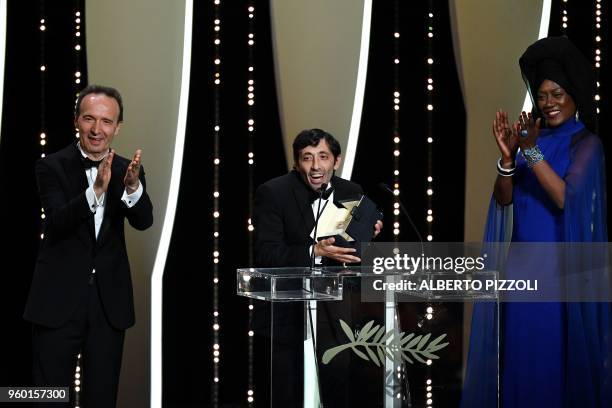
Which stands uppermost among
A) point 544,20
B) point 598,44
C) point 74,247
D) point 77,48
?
point 544,20

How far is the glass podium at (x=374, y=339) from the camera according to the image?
246 centimetres

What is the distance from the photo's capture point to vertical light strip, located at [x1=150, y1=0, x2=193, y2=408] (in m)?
4.14

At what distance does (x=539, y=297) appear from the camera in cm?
354

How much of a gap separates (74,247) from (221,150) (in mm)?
1239

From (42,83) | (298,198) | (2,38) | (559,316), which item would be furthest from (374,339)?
(2,38)

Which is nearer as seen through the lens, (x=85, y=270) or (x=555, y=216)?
(x=85, y=270)

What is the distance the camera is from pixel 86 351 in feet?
10.4

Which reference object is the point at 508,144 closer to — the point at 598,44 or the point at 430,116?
the point at 430,116

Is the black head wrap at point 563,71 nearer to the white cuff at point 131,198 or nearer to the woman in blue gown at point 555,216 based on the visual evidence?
the woman in blue gown at point 555,216

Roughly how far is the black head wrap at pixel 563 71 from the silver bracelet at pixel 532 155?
26 cm

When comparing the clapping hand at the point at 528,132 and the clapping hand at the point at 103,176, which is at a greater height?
the clapping hand at the point at 528,132

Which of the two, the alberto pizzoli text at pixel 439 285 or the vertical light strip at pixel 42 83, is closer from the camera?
the alberto pizzoli text at pixel 439 285

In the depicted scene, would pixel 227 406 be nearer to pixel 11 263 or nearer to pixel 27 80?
pixel 11 263

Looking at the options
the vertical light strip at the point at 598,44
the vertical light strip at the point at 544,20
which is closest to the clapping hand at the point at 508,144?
the vertical light strip at the point at 544,20
